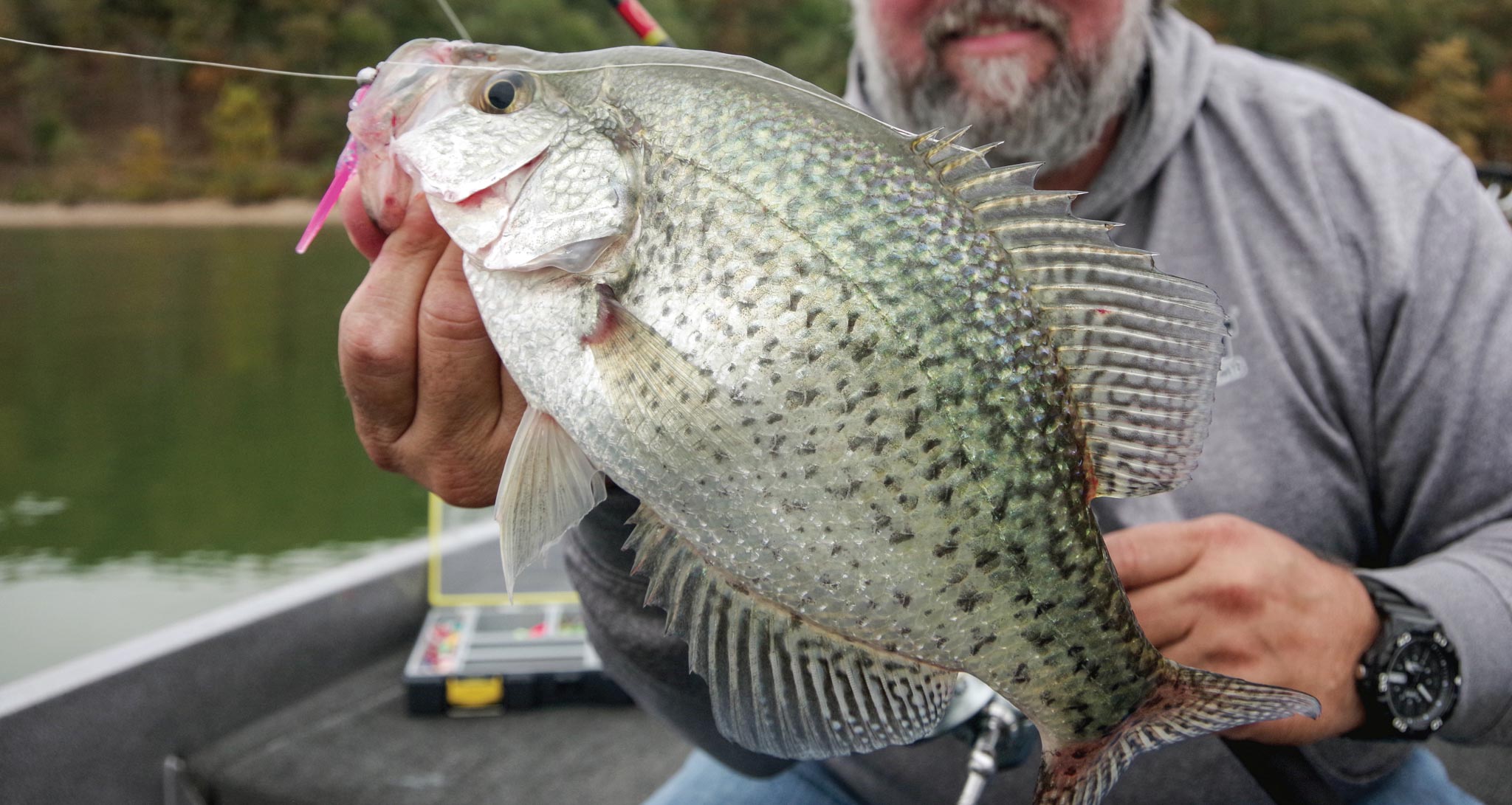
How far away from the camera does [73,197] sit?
2027 millimetres

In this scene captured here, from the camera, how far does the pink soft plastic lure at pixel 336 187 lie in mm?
909

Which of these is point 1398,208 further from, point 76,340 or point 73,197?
point 76,340

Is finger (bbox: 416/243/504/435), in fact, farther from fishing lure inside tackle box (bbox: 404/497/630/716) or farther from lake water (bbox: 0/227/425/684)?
fishing lure inside tackle box (bbox: 404/497/630/716)

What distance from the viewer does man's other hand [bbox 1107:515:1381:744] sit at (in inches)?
53.8

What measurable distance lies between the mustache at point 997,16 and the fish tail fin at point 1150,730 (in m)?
1.54

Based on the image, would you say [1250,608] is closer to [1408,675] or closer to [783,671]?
[1408,675]

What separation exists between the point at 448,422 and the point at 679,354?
51cm

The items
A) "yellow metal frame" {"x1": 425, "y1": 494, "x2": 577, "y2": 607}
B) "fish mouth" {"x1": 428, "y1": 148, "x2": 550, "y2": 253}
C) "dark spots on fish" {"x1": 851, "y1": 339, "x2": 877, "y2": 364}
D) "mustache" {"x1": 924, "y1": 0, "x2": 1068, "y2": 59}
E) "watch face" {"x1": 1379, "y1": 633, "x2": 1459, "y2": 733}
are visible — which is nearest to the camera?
"dark spots on fish" {"x1": 851, "y1": 339, "x2": 877, "y2": 364}

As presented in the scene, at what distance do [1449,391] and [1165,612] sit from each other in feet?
3.21

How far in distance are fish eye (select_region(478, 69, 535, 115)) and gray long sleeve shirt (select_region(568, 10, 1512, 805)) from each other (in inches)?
37.6

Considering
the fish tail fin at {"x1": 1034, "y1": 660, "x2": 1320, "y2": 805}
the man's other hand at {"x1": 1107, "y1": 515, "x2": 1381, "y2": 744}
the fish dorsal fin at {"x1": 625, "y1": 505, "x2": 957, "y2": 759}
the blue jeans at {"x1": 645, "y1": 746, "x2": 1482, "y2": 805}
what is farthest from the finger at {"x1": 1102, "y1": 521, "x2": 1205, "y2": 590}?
the blue jeans at {"x1": 645, "y1": 746, "x2": 1482, "y2": 805}

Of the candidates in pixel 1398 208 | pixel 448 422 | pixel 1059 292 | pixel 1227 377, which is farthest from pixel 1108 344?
pixel 1398 208

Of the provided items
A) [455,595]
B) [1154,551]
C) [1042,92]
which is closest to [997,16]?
[1042,92]

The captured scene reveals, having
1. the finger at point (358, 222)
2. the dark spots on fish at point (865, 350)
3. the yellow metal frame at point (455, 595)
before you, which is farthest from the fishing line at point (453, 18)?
the yellow metal frame at point (455, 595)
